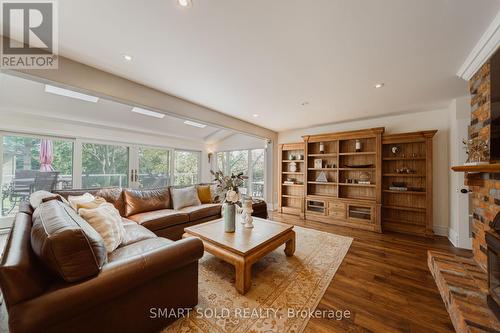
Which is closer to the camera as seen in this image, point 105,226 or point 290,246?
point 105,226

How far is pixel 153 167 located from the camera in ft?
17.7

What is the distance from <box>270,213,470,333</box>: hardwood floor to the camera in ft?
4.71

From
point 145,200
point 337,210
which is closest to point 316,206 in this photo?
point 337,210

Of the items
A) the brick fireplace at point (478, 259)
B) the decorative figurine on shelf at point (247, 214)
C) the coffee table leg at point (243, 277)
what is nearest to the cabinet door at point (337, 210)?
the brick fireplace at point (478, 259)

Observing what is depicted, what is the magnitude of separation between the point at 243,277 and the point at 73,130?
4.59 metres

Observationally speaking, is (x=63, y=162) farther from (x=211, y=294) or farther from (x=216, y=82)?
(x=211, y=294)

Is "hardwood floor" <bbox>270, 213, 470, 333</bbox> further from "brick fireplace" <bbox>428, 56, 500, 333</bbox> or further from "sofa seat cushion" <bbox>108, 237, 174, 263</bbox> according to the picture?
"sofa seat cushion" <bbox>108, 237, 174, 263</bbox>

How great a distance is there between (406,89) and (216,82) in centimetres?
273

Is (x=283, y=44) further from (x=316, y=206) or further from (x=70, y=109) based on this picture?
(x=70, y=109)

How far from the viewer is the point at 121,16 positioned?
1.48 m

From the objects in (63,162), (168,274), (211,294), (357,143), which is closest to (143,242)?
(168,274)

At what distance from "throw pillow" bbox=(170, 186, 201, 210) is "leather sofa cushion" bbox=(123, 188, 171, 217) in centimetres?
15

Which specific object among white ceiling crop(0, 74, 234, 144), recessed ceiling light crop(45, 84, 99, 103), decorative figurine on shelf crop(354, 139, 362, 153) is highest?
recessed ceiling light crop(45, 84, 99, 103)

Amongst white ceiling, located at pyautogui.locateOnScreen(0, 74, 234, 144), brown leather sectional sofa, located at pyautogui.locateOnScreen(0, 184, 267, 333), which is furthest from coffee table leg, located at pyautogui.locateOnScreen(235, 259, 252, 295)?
white ceiling, located at pyautogui.locateOnScreen(0, 74, 234, 144)
